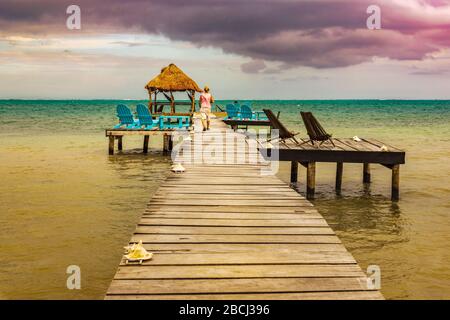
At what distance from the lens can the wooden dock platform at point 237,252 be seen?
3730 mm

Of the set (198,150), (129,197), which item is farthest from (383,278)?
(129,197)

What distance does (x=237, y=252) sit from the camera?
4520 millimetres

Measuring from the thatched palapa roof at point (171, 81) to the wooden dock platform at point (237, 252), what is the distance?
2065cm

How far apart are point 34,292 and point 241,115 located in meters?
20.5

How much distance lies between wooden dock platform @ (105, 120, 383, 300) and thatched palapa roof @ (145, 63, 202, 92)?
2065 cm

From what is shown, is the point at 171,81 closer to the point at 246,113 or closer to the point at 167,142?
the point at 246,113

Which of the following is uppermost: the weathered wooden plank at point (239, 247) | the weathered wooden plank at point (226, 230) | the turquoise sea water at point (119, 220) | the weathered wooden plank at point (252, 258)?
the weathered wooden plank at point (226, 230)

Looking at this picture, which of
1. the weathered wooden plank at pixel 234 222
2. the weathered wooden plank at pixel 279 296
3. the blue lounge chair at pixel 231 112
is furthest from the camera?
the blue lounge chair at pixel 231 112

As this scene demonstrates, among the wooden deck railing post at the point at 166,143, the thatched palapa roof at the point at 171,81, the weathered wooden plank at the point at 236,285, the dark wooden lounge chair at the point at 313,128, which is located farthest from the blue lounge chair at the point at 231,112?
the weathered wooden plank at the point at 236,285

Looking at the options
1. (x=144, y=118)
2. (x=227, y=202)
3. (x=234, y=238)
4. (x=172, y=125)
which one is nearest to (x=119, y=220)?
(x=227, y=202)

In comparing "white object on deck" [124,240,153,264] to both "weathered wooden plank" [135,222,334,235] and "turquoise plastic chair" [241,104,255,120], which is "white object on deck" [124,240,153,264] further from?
"turquoise plastic chair" [241,104,255,120]

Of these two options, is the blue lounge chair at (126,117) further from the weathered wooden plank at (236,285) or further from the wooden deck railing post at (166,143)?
the weathered wooden plank at (236,285)

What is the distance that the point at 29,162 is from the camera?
19469mm

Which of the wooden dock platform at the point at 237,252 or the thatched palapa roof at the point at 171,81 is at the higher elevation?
the thatched palapa roof at the point at 171,81
